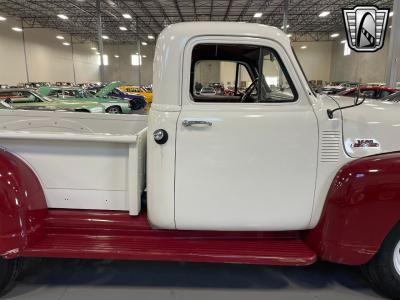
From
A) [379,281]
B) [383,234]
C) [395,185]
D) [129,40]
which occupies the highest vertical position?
[129,40]

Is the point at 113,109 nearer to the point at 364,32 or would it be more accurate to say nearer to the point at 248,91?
the point at 364,32

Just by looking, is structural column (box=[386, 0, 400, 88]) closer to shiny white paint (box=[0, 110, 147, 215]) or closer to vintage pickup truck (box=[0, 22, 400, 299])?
vintage pickup truck (box=[0, 22, 400, 299])

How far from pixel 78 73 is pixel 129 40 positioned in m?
7.22

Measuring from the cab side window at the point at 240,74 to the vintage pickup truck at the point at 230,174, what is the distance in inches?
0.8

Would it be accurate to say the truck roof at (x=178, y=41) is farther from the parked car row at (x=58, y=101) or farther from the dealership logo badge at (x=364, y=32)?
the parked car row at (x=58, y=101)

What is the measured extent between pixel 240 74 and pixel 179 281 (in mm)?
1916

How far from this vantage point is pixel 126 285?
8.42 feet

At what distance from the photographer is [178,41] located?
7.24 feet

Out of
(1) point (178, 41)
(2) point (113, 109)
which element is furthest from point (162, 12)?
(1) point (178, 41)

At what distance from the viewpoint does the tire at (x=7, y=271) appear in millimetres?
2343

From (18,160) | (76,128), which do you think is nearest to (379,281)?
(18,160)

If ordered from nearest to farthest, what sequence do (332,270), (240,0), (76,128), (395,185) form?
1. (395,185)
2. (332,270)
3. (76,128)
4. (240,0)

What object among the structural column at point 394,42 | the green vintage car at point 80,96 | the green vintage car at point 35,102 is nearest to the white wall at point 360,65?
the structural column at point 394,42

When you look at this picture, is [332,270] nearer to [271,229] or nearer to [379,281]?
[379,281]
